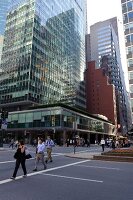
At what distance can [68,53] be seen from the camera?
11556 centimetres

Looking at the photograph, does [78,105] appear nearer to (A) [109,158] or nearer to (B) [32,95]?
(B) [32,95]

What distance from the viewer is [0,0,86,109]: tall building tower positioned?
82062 mm

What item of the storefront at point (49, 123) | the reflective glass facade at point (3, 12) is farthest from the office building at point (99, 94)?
the reflective glass facade at point (3, 12)

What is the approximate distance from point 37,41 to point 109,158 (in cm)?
7488

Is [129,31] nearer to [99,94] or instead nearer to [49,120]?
[49,120]

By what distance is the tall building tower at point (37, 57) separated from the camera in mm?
82062

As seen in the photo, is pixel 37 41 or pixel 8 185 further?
pixel 37 41

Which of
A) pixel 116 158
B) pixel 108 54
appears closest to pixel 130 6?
pixel 116 158

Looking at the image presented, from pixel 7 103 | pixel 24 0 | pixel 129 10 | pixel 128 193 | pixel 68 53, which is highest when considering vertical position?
pixel 24 0

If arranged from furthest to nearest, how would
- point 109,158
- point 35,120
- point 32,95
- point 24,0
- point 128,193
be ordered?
point 24,0 → point 32,95 → point 35,120 → point 109,158 → point 128,193

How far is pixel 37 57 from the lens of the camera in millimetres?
85562

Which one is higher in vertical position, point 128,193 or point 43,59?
point 43,59

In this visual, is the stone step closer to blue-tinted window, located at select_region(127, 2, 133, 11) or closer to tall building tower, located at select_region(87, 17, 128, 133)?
blue-tinted window, located at select_region(127, 2, 133, 11)

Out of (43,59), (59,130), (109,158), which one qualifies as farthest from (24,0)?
(109,158)
